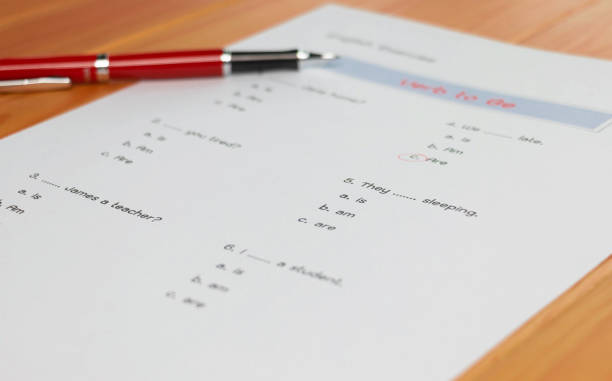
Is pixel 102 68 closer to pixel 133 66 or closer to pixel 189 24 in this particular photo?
pixel 133 66

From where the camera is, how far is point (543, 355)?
467mm

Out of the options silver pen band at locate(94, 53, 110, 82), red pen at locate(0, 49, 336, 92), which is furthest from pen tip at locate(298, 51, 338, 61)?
silver pen band at locate(94, 53, 110, 82)

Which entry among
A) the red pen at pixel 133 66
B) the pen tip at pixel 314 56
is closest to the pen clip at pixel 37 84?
the red pen at pixel 133 66

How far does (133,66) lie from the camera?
2.61 feet

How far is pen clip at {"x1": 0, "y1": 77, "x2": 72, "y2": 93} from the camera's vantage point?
2.59 ft

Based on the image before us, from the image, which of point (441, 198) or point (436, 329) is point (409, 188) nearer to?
point (441, 198)

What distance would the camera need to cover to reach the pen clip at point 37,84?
2.59ft

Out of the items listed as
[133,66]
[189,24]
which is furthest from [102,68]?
[189,24]

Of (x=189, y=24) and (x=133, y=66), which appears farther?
(x=189, y=24)

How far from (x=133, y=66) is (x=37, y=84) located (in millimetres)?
87

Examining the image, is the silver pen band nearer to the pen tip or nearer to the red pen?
the red pen

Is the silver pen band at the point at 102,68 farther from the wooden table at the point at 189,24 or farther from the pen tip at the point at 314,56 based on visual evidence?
the pen tip at the point at 314,56

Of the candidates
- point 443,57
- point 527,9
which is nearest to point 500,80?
point 443,57

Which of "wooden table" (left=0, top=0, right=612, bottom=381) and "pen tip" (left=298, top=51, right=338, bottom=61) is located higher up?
"wooden table" (left=0, top=0, right=612, bottom=381)
